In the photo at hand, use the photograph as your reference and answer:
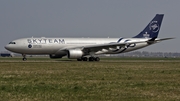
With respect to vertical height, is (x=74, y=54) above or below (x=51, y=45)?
below

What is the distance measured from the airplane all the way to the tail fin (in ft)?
8.77

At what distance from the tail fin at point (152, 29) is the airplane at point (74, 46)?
267cm

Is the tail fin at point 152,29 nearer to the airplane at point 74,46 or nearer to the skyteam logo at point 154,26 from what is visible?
the skyteam logo at point 154,26

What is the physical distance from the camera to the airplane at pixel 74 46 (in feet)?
168

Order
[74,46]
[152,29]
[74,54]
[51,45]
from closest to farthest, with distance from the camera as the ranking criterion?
[74,54], [51,45], [74,46], [152,29]

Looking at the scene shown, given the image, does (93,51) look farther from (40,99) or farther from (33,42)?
(40,99)

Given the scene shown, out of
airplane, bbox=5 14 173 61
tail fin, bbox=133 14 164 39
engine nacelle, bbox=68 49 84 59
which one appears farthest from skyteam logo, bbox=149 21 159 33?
engine nacelle, bbox=68 49 84 59

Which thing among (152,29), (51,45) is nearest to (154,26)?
→ (152,29)

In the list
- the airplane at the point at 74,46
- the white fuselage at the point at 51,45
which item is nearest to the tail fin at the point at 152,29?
the airplane at the point at 74,46

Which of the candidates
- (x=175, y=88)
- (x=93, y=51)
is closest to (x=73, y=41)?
(x=93, y=51)

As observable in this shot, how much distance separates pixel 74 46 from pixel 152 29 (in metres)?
15.7

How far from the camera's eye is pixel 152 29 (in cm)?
6191

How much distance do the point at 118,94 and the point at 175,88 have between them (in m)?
3.40

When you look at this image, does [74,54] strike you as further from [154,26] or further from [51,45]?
[154,26]
